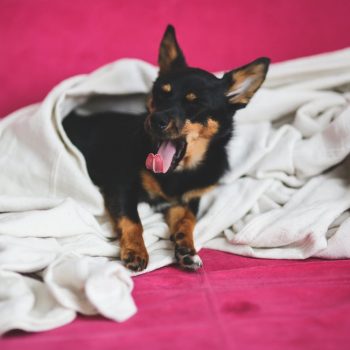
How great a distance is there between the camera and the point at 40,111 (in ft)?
5.00

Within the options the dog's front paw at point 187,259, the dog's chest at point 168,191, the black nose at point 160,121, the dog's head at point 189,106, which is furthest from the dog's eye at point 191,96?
the dog's front paw at point 187,259

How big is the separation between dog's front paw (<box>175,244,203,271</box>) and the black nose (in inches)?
14.8

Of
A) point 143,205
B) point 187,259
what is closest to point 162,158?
point 143,205

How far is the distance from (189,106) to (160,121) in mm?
148

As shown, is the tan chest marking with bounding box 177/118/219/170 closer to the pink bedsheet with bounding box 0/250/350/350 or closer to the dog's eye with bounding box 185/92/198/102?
the dog's eye with bounding box 185/92/198/102

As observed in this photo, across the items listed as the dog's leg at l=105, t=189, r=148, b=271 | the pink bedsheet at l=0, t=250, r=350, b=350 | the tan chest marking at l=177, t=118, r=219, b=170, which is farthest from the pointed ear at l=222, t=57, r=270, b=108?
the pink bedsheet at l=0, t=250, r=350, b=350

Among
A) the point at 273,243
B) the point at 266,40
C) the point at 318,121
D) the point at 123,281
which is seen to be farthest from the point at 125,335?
the point at 266,40

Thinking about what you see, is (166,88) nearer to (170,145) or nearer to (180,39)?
(170,145)

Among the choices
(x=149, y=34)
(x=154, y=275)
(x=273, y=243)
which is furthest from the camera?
(x=149, y=34)

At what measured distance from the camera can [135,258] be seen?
48.5 inches

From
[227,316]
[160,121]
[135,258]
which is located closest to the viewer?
[227,316]

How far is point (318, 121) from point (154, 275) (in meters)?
0.93

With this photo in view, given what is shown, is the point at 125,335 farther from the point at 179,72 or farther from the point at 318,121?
the point at 318,121

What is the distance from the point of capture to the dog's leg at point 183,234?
126 centimetres
